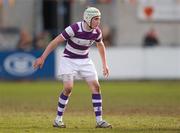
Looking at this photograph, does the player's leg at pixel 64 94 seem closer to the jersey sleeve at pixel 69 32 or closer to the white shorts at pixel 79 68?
the white shorts at pixel 79 68

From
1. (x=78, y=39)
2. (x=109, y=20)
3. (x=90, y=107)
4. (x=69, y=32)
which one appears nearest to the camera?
(x=69, y=32)

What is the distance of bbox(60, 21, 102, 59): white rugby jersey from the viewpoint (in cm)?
1623

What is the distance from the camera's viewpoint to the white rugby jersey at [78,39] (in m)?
16.2

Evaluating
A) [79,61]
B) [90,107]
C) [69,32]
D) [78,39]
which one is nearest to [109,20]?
[90,107]

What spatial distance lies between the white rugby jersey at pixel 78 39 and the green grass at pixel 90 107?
1.53 m

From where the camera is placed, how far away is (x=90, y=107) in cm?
2264

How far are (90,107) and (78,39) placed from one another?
6.57 m

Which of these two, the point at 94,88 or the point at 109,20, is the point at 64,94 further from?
the point at 109,20

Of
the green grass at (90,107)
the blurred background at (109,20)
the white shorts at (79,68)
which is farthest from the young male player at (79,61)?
the blurred background at (109,20)

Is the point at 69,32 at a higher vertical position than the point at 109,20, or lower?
higher

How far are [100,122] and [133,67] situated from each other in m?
18.2

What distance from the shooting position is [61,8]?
40.6 meters

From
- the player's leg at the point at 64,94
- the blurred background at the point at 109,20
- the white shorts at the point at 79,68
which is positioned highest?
the white shorts at the point at 79,68

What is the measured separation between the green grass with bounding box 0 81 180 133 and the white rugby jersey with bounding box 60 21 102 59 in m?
1.53
